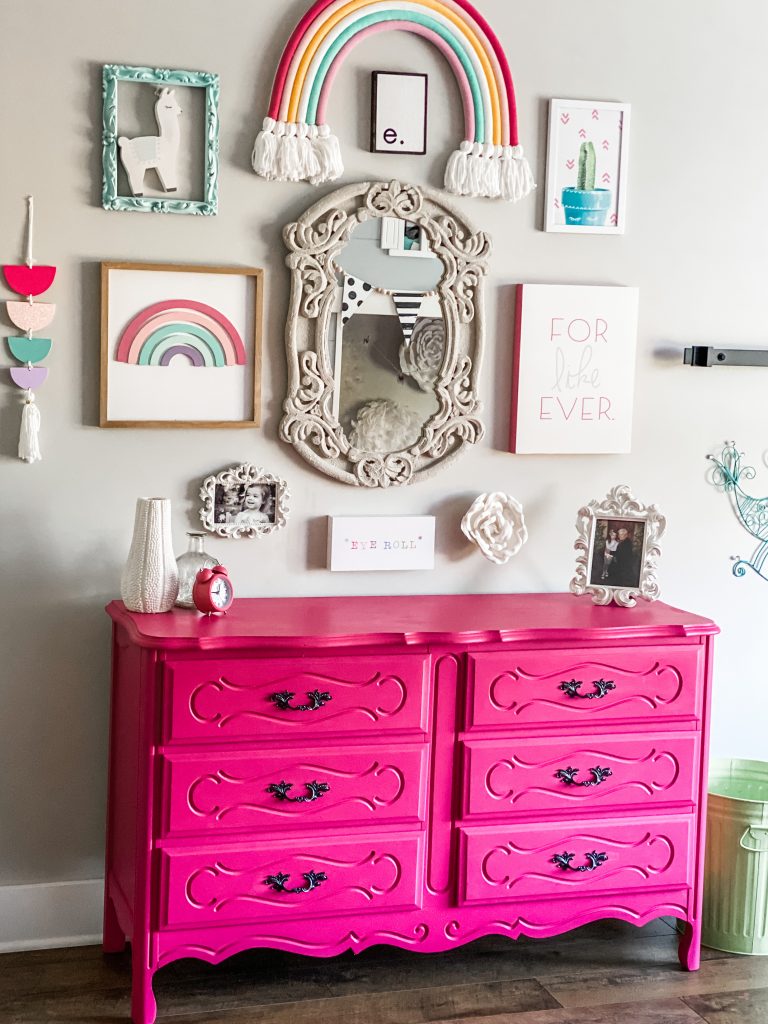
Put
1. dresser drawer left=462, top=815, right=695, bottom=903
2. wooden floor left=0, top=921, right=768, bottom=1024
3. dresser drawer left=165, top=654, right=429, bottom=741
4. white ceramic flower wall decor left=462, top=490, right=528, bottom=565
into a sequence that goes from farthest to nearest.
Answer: white ceramic flower wall decor left=462, top=490, right=528, bottom=565
dresser drawer left=462, top=815, right=695, bottom=903
wooden floor left=0, top=921, right=768, bottom=1024
dresser drawer left=165, top=654, right=429, bottom=741

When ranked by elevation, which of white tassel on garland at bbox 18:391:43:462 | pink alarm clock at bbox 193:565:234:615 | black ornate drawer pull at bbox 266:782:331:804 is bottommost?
black ornate drawer pull at bbox 266:782:331:804

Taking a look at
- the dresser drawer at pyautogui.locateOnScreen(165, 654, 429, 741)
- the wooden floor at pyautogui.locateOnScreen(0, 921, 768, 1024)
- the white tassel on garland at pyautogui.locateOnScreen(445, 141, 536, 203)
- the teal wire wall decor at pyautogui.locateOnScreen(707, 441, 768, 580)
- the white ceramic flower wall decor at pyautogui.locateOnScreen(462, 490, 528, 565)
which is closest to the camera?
the dresser drawer at pyautogui.locateOnScreen(165, 654, 429, 741)

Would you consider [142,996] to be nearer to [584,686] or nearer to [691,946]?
[584,686]

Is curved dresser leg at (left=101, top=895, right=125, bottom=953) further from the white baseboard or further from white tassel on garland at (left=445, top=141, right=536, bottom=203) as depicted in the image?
white tassel on garland at (left=445, top=141, right=536, bottom=203)

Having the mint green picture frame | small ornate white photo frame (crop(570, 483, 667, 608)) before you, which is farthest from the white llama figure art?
small ornate white photo frame (crop(570, 483, 667, 608))

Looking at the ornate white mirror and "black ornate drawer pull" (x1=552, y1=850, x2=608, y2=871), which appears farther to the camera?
the ornate white mirror

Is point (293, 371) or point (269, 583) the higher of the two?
point (293, 371)

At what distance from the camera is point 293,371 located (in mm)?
2873

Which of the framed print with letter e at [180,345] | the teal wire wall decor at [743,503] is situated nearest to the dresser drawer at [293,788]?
the framed print with letter e at [180,345]

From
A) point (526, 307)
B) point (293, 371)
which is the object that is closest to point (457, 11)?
point (526, 307)

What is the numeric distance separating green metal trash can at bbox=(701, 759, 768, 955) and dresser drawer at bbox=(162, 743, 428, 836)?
2.78 ft

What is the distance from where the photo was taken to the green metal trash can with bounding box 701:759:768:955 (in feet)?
9.71

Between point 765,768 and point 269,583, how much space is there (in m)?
1.43

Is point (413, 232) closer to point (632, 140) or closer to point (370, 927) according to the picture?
point (632, 140)
